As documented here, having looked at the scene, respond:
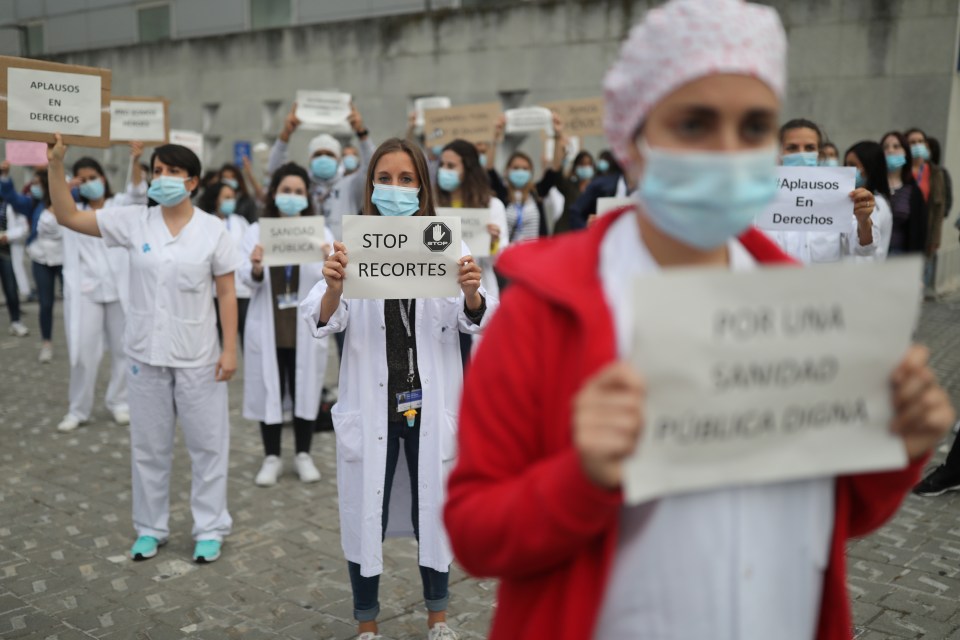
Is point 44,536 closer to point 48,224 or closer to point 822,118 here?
point 48,224

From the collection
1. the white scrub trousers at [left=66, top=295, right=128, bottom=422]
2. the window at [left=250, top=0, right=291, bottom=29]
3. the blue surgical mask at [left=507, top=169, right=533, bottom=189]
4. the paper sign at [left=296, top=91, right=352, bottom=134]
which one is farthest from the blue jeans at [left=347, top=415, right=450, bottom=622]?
the window at [left=250, top=0, right=291, bottom=29]

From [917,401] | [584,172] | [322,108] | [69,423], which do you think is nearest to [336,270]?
[917,401]

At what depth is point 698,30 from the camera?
4.88 ft

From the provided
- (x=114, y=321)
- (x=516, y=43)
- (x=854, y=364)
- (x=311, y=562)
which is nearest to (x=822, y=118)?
(x=516, y=43)

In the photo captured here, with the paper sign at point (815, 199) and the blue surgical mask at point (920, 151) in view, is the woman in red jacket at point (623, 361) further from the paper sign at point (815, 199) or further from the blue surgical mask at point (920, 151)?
the blue surgical mask at point (920, 151)

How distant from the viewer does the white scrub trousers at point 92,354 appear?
8.35 metres

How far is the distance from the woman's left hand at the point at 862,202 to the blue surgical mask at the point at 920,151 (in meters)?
6.93

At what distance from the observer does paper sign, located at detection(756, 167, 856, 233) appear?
554cm

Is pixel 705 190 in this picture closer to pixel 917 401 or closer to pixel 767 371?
pixel 767 371

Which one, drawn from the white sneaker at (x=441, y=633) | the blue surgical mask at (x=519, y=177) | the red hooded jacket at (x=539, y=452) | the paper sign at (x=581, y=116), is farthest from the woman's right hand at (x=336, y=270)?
the paper sign at (x=581, y=116)

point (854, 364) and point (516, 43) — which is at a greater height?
point (516, 43)

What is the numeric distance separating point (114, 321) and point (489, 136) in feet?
15.1

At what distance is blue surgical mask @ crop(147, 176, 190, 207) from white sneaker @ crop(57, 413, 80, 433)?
3.83 m

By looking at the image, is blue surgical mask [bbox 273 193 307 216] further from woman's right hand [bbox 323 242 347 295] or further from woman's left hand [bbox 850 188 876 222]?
woman's left hand [bbox 850 188 876 222]
